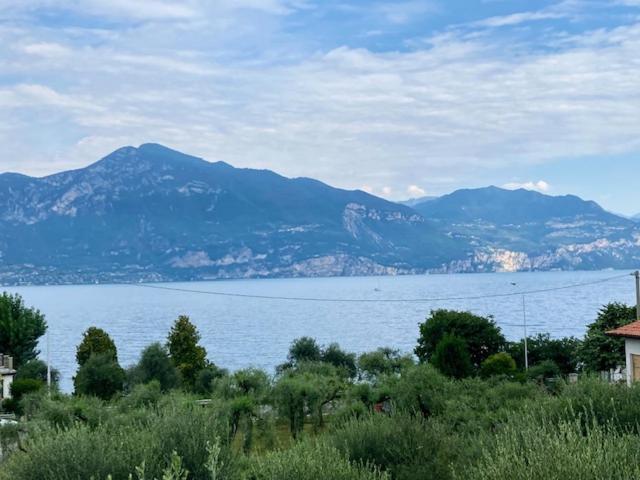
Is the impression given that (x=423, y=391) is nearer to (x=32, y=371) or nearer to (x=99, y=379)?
(x=99, y=379)

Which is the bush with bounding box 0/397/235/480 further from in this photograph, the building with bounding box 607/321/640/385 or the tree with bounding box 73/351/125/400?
the tree with bounding box 73/351/125/400

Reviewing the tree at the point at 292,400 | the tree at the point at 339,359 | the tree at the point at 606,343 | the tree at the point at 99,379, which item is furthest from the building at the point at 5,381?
the tree at the point at 606,343

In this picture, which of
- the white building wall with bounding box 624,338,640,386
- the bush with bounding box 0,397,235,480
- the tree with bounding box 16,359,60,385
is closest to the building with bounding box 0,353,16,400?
the tree with bounding box 16,359,60,385

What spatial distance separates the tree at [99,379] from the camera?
5828 centimetres

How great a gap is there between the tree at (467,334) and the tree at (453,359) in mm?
10305

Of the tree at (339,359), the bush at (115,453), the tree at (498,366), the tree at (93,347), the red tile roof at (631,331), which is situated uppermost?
the red tile roof at (631,331)

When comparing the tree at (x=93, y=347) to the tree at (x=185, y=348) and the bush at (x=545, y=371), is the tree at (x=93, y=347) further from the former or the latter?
the bush at (x=545, y=371)

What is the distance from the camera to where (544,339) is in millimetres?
72438

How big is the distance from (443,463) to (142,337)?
477ft

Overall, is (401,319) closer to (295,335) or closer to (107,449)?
(295,335)

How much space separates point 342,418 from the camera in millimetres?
32188

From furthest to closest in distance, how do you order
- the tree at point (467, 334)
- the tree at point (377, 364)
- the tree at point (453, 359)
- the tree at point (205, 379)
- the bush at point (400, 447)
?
the tree at point (467, 334)
the tree at point (377, 364)
the tree at point (205, 379)
the tree at point (453, 359)
the bush at point (400, 447)

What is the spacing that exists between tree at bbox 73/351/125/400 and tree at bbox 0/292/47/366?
→ 13952 mm

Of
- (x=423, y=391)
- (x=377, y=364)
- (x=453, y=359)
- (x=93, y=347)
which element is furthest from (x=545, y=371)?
(x=93, y=347)
